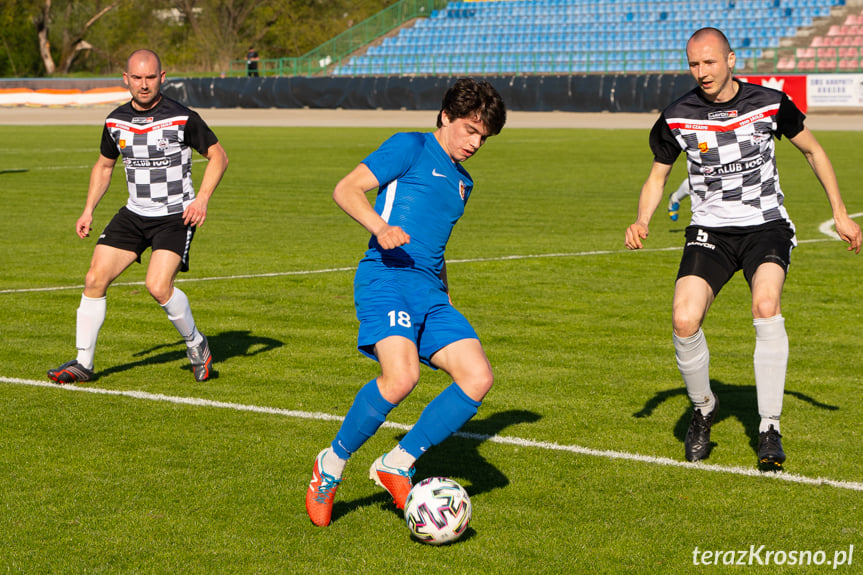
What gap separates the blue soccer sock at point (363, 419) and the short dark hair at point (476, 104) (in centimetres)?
124

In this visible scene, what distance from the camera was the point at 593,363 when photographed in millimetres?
7898

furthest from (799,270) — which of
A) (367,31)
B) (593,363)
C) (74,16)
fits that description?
(74,16)

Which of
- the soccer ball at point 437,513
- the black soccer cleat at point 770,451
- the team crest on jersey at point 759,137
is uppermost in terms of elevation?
the team crest on jersey at point 759,137

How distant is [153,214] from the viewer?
24.6 ft

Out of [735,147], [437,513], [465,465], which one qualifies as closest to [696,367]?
[735,147]

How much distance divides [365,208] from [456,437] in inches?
77.3

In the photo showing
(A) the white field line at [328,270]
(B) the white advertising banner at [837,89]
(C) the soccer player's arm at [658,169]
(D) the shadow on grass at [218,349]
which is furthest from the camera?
Result: (B) the white advertising banner at [837,89]

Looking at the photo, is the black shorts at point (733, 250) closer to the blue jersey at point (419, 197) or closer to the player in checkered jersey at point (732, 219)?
the player in checkered jersey at point (732, 219)

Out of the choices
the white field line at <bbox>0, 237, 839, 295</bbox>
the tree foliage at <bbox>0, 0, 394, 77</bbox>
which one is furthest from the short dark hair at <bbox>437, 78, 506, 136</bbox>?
the tree foliage at <bbox>0, 0, 394, 77</bbox>

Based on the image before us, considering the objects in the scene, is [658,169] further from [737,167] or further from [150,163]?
[150,163]

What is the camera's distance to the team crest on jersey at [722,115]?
5.74 m

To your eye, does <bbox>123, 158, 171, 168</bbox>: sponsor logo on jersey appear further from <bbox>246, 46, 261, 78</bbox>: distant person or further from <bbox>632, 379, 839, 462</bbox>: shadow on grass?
<bbox>246, 46, 261, 78</bbox>: distant person

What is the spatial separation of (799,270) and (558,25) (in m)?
47.1

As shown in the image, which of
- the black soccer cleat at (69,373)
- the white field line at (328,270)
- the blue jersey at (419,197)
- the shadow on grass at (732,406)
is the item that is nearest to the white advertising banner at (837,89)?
the white field line at (328,270)
